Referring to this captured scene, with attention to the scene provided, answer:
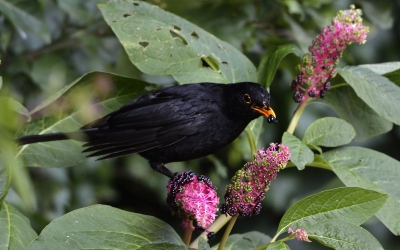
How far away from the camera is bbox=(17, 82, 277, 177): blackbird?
1.96 m

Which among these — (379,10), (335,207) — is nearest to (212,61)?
(335,207)

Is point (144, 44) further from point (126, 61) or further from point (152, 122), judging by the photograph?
point (126, 61)

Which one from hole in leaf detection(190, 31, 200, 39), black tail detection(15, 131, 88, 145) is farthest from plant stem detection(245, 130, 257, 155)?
black tail detection(15, 131, 88, 145)

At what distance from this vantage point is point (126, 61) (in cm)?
316

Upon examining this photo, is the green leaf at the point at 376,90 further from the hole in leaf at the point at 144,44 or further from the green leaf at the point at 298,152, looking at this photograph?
the hole in leaf at the point at 144,44

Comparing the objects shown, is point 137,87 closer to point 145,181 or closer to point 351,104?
point 351,104

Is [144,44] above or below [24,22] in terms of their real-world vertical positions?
above

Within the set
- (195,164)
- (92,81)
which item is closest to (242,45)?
(195,164)

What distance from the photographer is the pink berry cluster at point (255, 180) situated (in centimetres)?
144

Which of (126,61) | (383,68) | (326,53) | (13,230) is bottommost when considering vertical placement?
(126,61)

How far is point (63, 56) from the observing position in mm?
3035

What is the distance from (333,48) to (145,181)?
1988mm

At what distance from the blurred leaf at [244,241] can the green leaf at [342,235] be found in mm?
343

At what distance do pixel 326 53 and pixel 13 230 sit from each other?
3.55ft
